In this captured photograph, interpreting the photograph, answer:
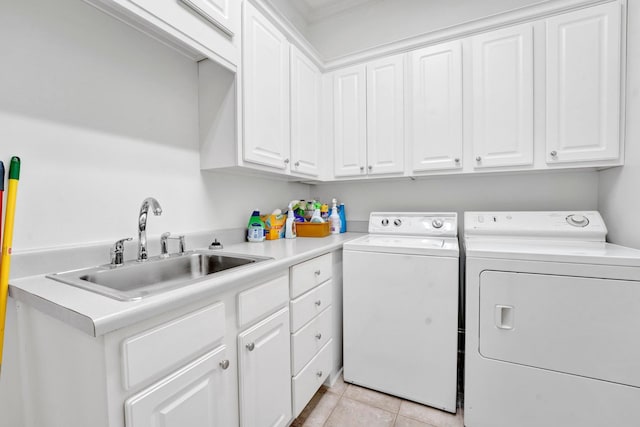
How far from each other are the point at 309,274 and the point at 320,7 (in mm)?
2426

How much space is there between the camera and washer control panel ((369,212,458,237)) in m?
1.96

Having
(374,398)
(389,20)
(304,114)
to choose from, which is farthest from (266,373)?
(389,20)

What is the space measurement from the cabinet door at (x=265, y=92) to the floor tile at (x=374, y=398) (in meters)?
1.47

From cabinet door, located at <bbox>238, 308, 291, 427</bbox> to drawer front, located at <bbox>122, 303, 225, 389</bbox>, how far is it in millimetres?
162

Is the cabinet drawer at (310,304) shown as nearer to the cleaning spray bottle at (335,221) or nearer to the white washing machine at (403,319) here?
the white washing machine at (403,319)

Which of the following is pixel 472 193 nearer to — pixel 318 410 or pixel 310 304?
pixel 310 304

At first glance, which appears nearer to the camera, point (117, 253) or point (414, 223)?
point (117, 253)

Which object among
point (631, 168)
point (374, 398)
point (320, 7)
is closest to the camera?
point (631, 168)

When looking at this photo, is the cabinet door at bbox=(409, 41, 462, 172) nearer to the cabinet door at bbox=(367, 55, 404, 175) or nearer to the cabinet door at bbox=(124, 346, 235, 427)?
the cabinet door at bbox=(367, 55, 404, 175)

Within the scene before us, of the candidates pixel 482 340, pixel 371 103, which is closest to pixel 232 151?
pixel 371 103

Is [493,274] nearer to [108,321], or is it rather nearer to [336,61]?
[108,321]

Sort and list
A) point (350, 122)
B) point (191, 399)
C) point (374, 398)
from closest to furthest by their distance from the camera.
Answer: point (191, 399) < point (374, 398) < point (350, 122)

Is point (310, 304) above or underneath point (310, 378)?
above

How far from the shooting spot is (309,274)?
1.49 meters
